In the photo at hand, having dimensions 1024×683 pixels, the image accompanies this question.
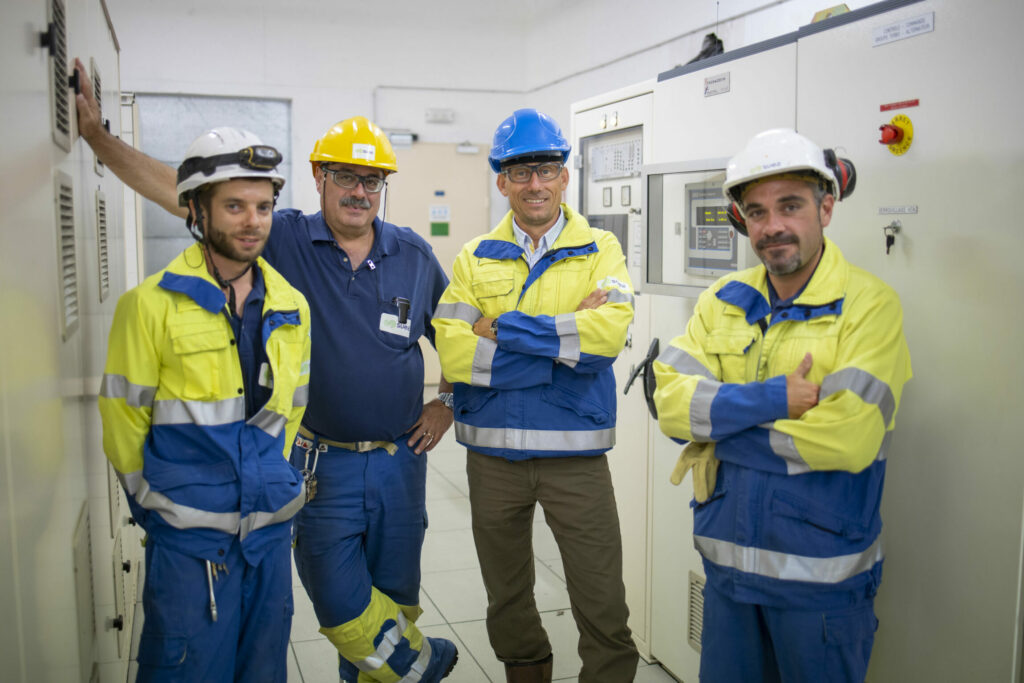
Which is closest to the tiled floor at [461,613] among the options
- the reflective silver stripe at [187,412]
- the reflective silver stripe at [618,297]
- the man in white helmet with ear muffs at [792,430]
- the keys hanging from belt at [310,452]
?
the keys hanging from belt at [310,452]

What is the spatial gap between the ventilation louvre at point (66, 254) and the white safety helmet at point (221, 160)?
10.1 inches

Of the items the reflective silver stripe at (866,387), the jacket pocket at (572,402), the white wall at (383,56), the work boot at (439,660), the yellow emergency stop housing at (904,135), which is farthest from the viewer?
the white wall at (383,56)

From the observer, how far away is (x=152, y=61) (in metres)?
7.33

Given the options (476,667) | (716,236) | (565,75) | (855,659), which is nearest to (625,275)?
(716,236)

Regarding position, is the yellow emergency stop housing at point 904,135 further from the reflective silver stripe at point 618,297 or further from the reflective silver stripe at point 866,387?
the reflective silver stripe at point 618,297

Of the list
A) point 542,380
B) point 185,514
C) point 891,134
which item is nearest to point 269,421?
point 185,514

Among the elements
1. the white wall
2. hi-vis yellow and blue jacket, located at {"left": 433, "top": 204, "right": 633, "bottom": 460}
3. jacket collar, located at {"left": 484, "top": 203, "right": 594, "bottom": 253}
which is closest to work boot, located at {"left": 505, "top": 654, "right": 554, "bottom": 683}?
hi-vis yellow and blue jacket, located at {"left": 433, "top": 204, "right": 633, "bottom": 460}

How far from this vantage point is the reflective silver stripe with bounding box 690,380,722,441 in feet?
6.13

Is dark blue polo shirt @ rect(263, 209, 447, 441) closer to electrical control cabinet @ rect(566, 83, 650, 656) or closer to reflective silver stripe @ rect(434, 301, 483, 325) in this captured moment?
reflective silver stripe @ rect(434, 301, 483, 325)

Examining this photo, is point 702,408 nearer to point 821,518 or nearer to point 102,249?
point 821,518

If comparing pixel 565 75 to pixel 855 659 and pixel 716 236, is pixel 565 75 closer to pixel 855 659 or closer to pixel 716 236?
pixel 716 236

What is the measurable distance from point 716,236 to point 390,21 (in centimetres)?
634

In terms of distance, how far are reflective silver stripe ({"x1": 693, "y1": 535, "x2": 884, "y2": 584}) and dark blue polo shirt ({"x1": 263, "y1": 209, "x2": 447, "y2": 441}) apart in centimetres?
108

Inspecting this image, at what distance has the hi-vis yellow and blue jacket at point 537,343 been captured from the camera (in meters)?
2.28
